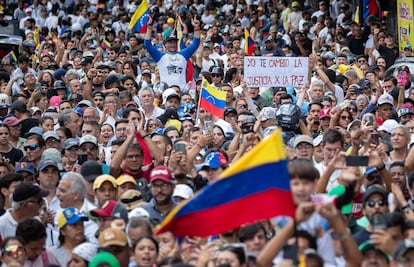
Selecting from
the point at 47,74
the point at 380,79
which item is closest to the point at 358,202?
the point at 380,79

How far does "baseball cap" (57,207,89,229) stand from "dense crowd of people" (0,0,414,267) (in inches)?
0.6

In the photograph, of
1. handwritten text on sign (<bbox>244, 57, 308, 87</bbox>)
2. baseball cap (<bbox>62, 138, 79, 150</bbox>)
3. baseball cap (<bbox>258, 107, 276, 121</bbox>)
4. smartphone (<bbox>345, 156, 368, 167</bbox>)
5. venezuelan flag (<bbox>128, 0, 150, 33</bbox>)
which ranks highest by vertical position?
venezuelan flag (<bbox>128, 0, 150, 33</bbox>)

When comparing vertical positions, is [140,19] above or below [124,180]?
above

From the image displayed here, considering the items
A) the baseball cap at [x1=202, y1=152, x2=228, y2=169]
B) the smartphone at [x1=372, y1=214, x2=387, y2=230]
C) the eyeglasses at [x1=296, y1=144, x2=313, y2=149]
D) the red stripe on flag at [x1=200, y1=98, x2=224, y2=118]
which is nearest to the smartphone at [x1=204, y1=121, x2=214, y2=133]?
the red stripe on flag at [x1=200, y1=98, x2=224, y2=118]

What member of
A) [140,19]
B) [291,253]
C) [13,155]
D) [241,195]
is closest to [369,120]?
[13,155]

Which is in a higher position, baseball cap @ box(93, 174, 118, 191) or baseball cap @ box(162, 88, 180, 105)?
baseball cap @ box(162, 88, 180, 105)

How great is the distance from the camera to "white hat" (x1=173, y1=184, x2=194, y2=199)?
11.2 metres

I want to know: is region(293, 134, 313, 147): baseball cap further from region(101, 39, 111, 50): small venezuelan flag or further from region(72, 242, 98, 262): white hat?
region(101, 39, 111, 50): small venezuelan flag

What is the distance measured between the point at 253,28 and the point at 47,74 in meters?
7.99

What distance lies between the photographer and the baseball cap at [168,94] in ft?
56.5

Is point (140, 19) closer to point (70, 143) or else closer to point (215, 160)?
point (70, 143)

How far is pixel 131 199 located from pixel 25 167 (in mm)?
2030

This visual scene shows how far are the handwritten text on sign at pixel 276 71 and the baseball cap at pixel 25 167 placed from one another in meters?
5.31

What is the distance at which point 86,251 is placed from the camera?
32.7 feet
